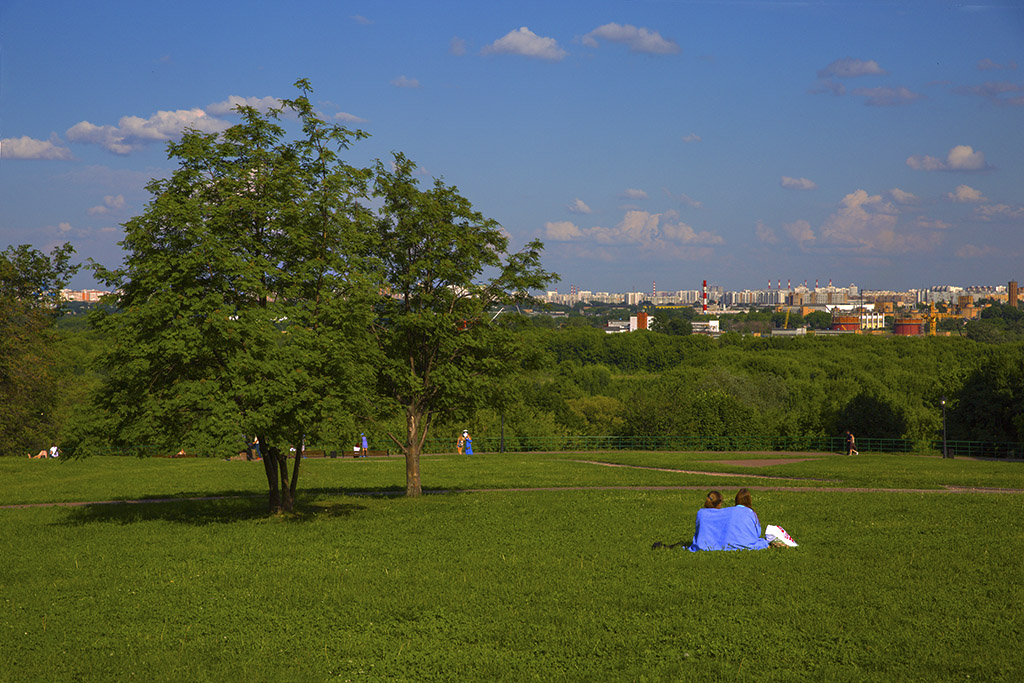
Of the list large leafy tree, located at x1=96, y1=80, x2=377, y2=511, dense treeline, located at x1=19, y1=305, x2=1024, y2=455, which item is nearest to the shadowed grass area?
dense treeline, located at x1=19, y1=305, x2=1024, y2=455

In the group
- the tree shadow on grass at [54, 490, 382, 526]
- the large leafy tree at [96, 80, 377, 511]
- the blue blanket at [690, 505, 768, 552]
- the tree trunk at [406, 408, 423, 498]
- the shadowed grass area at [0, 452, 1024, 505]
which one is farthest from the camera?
the shadowed grass area at [0, 452, 1024, 505]

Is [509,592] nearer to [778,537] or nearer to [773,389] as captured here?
[778,537]

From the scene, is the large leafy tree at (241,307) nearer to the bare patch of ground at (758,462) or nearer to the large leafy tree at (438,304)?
the large leafy tree at (438,304)

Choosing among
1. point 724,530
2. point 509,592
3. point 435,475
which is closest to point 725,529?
point 724,530

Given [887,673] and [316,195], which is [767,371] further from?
[887,673]

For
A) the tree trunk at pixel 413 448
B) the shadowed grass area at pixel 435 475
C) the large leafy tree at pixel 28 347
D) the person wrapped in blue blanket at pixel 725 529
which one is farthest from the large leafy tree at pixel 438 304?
the large leafy tree at pixel 28 347

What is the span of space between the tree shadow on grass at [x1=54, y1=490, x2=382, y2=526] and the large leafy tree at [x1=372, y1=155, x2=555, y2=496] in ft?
9.11

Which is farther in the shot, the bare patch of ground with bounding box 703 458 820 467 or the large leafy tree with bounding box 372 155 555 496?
the bare patch of ground with bounding box 703 458 820 467

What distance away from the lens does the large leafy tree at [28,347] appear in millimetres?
44344

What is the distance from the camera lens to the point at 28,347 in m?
45.4

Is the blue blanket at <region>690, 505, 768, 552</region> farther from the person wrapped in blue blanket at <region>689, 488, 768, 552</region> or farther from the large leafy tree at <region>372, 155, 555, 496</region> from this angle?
the large leafy tree at <region>372, 155, 555, 496</region>

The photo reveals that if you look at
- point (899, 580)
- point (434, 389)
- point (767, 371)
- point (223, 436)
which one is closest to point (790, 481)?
point (434, 389)

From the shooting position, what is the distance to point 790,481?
28438 millimetres

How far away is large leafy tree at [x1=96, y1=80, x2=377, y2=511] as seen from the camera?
17328 millimetres
